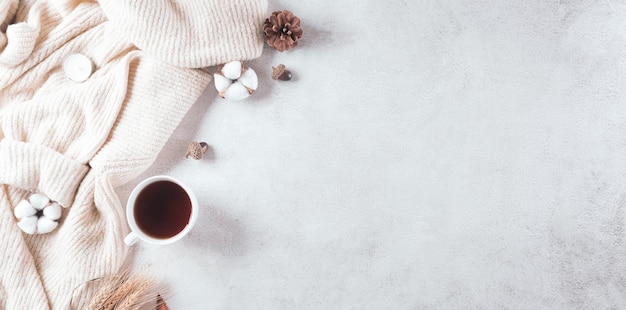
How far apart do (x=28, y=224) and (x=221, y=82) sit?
1.38 feet

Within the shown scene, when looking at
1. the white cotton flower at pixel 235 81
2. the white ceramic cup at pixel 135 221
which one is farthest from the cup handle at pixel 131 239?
the white cotton flower at pixel 235 81

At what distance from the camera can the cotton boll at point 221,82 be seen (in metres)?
0.91

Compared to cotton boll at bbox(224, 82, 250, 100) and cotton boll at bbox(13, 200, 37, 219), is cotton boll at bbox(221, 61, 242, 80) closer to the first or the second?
cotton boll at bbox(224, 82, 250, 100)

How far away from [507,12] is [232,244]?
0.70 m

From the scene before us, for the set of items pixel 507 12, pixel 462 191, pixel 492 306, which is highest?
pixel 507 12

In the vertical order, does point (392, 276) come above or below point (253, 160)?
below

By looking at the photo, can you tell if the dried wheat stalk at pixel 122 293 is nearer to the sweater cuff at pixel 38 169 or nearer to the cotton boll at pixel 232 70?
the sweater cuff at pixel 38 169

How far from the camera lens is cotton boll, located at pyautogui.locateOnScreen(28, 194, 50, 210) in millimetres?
879

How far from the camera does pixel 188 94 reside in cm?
92

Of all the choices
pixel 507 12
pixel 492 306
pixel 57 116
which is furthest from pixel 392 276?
pixel 57 116

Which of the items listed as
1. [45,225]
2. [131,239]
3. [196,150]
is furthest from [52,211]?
[196,150]

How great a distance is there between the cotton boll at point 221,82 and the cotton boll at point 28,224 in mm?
399

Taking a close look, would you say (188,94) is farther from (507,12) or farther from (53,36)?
(507,12)

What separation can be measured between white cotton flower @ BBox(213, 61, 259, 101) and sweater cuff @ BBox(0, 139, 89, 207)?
0.97 feet
